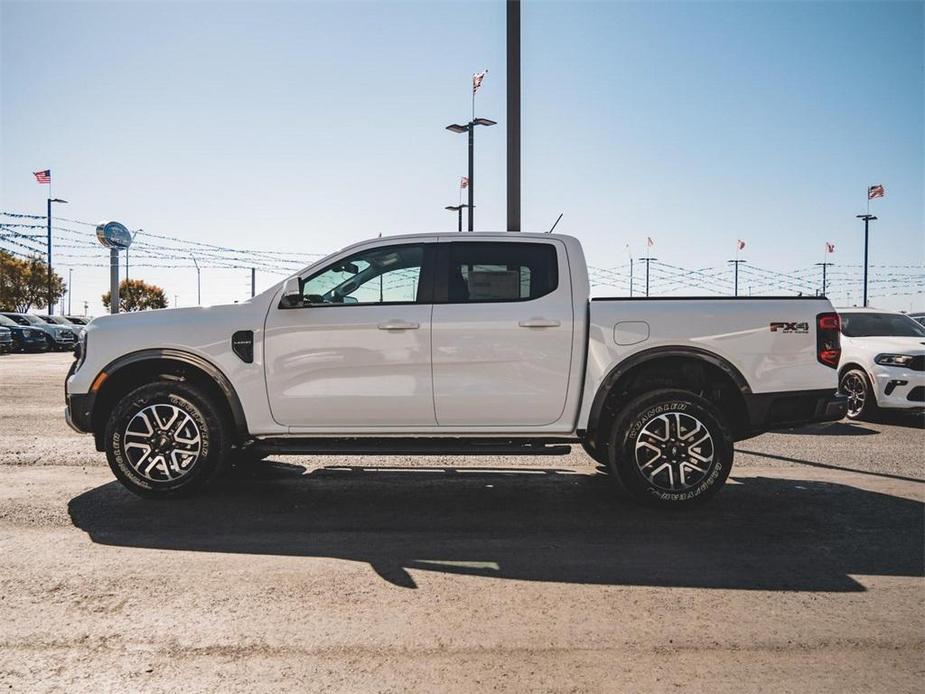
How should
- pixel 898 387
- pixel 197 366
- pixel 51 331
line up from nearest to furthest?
1. pixel 197 366
2. pixel 898 387
3. pixel 51 331

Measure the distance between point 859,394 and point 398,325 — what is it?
7.95 m

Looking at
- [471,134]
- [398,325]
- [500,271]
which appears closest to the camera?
[398,325]

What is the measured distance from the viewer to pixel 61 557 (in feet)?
12.5

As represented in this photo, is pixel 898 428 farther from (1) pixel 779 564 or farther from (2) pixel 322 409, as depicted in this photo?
(2) pixel 322 409

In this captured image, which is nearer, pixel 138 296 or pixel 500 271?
pixel 500 271

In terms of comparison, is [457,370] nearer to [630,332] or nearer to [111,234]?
[630,332]

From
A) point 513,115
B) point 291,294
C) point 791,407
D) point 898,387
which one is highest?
point 513,115

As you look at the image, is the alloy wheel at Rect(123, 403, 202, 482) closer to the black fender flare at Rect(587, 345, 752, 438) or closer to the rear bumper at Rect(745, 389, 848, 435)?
the black fender flare at Rect(587, 345, 752, 438)

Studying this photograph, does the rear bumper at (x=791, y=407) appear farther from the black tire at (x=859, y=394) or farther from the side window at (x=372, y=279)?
the black tire at (x=859, y=394)

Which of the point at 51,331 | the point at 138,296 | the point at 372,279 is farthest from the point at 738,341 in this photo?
the point at 138,296

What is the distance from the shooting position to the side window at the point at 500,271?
5105mm

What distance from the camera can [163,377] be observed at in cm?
534

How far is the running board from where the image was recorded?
4.91m

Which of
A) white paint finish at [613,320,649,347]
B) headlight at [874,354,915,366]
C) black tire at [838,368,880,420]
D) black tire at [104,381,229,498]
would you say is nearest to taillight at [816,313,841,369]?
white paint finish at [613,320,649,347]
